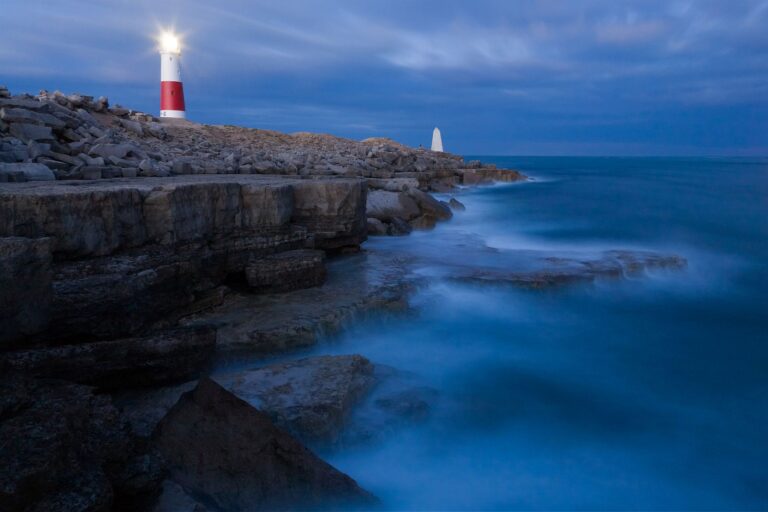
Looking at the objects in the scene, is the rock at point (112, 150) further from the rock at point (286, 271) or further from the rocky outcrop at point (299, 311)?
the rocky outcrop at point (299, 311)

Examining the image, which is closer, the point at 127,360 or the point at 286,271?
the point at 127,360

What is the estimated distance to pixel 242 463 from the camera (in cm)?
300

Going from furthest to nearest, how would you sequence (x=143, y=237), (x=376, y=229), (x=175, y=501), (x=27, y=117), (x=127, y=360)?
(x=376, y=229), (x=27, y=117), (x=143, y=237), (x=127, y=360), (x=175, y=501)

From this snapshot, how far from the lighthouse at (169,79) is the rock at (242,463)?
20.8m

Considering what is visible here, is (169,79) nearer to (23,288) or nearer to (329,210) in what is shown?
(329,210)

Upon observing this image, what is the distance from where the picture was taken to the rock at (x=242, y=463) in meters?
2.92

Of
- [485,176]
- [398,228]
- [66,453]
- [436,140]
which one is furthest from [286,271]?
[436,140]

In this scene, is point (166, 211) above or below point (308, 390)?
above

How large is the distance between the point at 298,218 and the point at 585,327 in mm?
3486

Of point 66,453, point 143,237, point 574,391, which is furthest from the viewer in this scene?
point 574,391

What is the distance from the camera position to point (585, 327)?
233 inches

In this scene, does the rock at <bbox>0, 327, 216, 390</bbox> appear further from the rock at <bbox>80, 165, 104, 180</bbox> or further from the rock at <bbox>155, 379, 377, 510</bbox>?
the rock at <bbox>80, 165, 104, 180</bbox>

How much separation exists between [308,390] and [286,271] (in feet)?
6.62

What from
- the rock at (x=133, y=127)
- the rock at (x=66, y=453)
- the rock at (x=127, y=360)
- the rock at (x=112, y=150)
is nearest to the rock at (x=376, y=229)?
the rock at (x=112, y=150)
